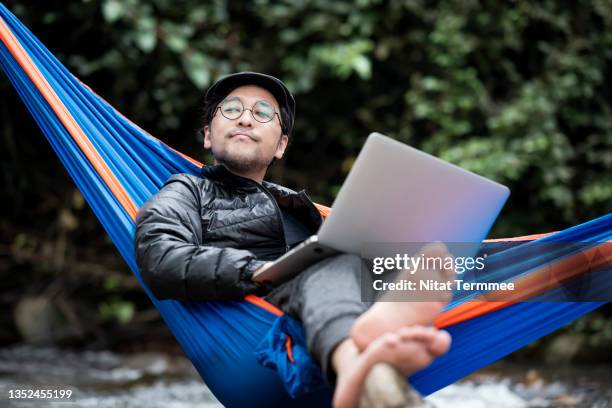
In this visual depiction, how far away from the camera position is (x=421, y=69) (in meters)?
3.40

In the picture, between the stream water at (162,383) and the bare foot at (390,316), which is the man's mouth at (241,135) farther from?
the stream water at (162,383)

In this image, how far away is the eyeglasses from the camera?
147cm

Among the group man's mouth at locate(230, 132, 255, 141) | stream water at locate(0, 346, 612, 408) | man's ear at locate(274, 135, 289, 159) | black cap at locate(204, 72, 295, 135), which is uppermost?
black cap at locate(204, 72, 295, 135)

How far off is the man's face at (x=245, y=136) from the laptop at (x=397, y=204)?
449 millimetres

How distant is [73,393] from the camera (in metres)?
2.17

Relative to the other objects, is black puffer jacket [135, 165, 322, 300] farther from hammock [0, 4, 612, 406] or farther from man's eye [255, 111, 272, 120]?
man's eye [255, 111, 272, 120]

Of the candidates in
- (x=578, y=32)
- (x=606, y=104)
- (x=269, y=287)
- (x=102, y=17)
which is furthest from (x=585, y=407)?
(x=102, y=17)

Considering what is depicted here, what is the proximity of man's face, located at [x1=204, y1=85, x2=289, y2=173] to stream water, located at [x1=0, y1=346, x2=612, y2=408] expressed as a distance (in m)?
0.93

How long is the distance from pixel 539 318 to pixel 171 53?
2.31 metres

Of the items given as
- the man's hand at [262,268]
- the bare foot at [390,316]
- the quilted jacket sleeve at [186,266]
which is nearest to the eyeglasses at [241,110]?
the quilted jacket sleeve at [186,266]

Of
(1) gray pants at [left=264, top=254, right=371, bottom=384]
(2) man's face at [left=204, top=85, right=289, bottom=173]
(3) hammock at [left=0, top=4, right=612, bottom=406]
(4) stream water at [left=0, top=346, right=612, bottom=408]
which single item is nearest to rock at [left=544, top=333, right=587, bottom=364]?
(4) stream water at [left=0, top=346, right=612, bottom=408]

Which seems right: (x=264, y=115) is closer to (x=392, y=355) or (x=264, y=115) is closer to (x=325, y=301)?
(x=325, y=301)

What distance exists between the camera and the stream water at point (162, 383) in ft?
6.53


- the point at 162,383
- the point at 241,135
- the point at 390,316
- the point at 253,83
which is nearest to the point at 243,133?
the point at 241,135
